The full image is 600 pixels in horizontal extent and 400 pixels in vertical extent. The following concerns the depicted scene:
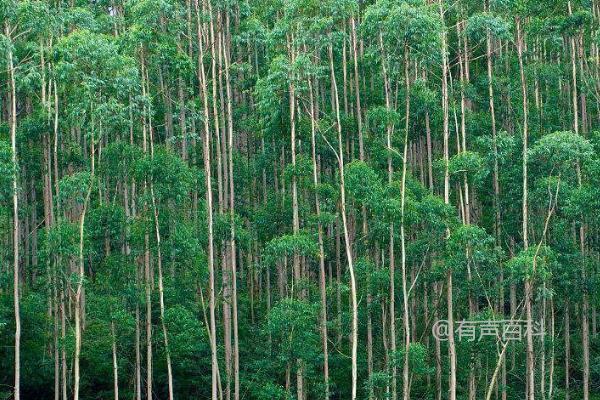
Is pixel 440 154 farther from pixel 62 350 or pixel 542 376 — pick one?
pixel 62 350

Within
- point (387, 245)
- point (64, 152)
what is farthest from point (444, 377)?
point (64, 152)

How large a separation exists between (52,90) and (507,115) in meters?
13.7

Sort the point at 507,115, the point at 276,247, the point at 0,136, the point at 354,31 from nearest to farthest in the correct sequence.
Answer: the point at 276,247, the point at 0,136, the point at 354,31, the point at 507,115

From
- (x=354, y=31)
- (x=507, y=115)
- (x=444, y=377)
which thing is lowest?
(x=444, y=377)

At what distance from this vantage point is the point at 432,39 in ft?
83.0

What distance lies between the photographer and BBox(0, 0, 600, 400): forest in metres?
24.3

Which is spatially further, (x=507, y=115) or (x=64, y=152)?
(x=507, y=115)

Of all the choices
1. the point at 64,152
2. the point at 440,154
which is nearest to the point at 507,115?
the point at 440,154

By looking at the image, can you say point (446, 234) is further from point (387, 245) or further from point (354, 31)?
point (354, 31)

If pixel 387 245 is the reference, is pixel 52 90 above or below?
above

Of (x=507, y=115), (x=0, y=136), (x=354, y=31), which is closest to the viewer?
(x=0, y=136)

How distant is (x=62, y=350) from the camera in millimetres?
24703

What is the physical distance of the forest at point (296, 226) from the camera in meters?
24.3

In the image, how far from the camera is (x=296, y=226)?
2489cm
